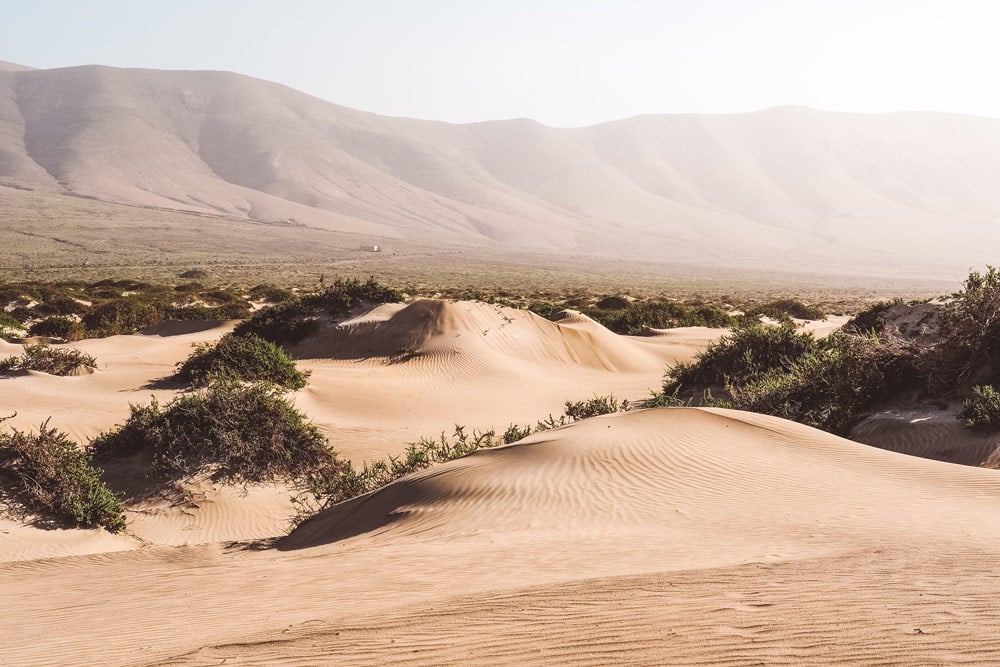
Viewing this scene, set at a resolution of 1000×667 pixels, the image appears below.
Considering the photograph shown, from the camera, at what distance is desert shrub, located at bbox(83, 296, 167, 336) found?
24.9 metres

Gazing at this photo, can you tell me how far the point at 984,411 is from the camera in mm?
10344

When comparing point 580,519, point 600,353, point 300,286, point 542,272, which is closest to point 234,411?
point 580,519

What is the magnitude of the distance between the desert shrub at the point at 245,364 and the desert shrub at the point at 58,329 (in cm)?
1023

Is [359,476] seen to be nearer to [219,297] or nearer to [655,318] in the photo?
[655,318]

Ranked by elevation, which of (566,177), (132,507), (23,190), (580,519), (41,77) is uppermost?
(41,77)

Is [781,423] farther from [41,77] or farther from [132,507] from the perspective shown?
[41,77]

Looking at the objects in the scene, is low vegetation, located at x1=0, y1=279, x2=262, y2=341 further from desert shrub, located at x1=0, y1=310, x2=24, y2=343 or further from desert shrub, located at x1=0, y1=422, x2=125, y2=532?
desert shrub, located at x1=0, y1=422, x2=125, y2=532

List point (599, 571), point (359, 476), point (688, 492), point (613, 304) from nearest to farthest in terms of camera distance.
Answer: point (599, 571) → point (688, 492) → point (359, 476) → point (613, 304)

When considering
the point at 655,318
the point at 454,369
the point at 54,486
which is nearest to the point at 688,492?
the point at 54,486

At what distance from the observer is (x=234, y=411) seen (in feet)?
35.1

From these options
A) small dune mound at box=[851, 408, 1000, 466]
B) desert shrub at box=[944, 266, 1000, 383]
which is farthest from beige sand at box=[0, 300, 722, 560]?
desert shrub at box=[944, 266, 1000, 383]

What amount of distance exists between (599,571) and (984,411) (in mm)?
7912

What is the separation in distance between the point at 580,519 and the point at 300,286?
41035 mm

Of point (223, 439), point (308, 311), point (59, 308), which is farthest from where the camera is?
point (59, 308)
